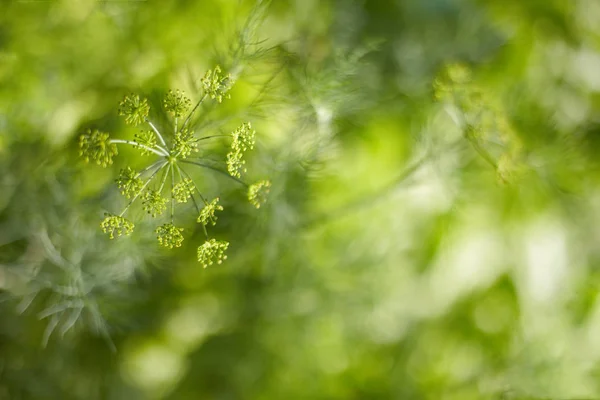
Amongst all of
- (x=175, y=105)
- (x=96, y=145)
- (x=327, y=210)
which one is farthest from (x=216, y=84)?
(x=327, y=210)

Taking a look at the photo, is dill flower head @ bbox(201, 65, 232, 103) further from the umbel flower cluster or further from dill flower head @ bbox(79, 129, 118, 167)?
dill flower head @ bbox(79, 129, 118, 167)

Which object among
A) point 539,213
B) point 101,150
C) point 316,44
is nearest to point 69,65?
point 101,150

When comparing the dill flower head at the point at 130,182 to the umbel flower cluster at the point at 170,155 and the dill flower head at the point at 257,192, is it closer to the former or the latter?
the umbel flower cluster at the point at 170,155

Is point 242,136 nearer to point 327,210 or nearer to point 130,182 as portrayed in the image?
point 130,182

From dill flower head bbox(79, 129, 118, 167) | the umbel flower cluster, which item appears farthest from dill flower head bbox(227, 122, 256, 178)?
dill flower head bbox(79, 129, 118, 167)

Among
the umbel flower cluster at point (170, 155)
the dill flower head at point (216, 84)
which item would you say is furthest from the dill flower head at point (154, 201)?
the dill flower head at point (216, 84)

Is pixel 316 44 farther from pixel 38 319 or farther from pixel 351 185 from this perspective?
pixel 38 319
